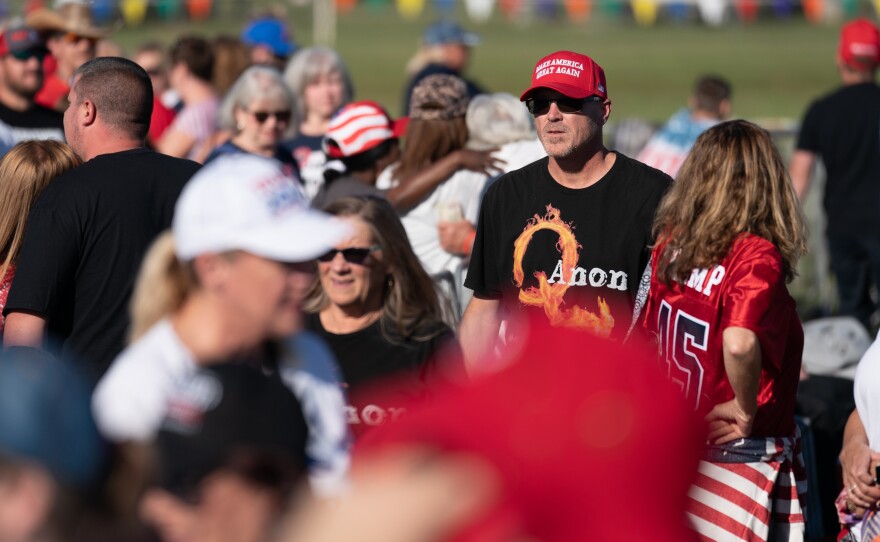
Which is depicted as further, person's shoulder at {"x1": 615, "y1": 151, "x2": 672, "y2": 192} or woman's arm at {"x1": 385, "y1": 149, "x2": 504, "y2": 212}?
woman's arm at {"x1": 385, "y1": 149, "x2": 504, "y2": 212}

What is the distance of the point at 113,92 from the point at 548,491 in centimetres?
334

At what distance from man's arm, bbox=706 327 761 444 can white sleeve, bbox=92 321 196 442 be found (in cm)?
216

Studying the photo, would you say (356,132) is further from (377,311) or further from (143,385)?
(143,385)

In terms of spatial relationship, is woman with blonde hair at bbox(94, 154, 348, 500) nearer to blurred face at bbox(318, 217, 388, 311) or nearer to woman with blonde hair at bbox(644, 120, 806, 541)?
blurred face at bbox(318, 217, 388, 311)

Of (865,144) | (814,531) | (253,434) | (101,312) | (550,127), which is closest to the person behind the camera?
(253,434)

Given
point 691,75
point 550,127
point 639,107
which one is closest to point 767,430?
point 550,127

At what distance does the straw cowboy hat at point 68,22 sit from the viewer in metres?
7.92

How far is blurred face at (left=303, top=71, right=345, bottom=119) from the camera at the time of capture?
8.00 metres

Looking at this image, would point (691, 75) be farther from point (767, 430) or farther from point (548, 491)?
point (548, 491)

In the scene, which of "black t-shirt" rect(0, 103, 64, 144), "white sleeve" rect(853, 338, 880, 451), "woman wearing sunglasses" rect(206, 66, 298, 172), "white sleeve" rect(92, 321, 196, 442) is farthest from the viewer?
"black t-shirt" rect(0, 103, 64, 144)

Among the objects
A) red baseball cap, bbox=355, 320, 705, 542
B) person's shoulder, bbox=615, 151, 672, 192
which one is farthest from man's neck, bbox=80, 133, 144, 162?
red baseball cap, bbox=355, 320, 705, 542

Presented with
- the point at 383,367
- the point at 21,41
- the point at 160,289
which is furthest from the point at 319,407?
the point at 21,41

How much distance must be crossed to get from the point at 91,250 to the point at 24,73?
325 centimetres

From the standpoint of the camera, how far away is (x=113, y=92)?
15.1 ft
